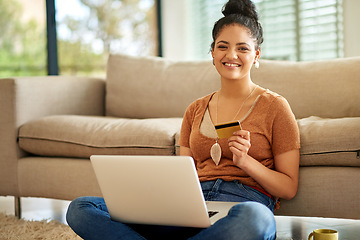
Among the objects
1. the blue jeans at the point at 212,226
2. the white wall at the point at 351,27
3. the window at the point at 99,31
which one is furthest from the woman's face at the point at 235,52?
the window at the point at 99,31

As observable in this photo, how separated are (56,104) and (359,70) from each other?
1670 mm

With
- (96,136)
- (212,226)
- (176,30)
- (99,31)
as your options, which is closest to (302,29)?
(176,30)

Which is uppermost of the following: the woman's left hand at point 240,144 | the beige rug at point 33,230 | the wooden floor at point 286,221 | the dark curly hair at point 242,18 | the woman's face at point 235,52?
the dark curly hair at point 242,18

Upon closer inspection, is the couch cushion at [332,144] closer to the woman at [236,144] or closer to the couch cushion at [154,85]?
the woman at [236,144]

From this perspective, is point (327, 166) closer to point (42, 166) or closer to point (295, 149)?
point (295, 149)

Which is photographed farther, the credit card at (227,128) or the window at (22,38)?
the window at (22,38)

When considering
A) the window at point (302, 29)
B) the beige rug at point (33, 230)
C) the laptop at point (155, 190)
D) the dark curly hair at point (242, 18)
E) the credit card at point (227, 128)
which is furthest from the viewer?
the window at point (302, 29)

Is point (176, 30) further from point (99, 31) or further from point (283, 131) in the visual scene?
point (283, 131)

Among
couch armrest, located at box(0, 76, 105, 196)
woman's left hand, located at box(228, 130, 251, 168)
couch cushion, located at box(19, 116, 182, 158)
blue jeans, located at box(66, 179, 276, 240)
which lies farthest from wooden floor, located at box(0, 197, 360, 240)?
woman's left hand, located at box(228, 130, 251, 168)

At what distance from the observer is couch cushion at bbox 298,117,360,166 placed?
1771 mm

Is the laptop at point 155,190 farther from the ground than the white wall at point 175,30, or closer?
closer

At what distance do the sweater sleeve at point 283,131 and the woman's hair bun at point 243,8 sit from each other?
0.33 metres

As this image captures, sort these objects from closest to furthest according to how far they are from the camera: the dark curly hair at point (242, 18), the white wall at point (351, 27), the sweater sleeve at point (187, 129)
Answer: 1. the dark curly hair at point (242, 18)
2. the sweater sleeve at point (187, 129)
3. the white wall at point (351, 27)

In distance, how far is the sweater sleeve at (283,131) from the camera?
157cm
